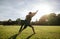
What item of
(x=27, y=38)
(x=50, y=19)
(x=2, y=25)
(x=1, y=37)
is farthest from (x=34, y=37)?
(x=50, y=19)

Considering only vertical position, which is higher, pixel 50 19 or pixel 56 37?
pixel 50 19

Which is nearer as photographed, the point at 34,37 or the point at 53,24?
the point at 34,37

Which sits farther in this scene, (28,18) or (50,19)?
(50,19)

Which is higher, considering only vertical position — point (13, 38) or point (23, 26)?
point (23, 26)

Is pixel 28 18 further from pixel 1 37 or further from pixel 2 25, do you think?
pixel 2 25

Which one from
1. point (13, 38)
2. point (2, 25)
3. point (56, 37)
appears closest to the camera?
point (13, 38)

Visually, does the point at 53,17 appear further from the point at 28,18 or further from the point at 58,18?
the point at 28,18

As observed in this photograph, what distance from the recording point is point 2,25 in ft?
38.0

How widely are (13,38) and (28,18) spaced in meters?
1.17

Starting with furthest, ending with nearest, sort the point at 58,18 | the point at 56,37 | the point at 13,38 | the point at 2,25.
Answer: the point at 58,18 → the point at 2,25 → the point at 56,37 → the point at 13,38

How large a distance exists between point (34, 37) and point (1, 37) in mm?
1555

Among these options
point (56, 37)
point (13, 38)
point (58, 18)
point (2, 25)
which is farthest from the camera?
point (58, 18)

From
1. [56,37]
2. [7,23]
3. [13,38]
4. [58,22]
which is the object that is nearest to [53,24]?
[58,22]

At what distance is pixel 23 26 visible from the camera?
24.6 ft
